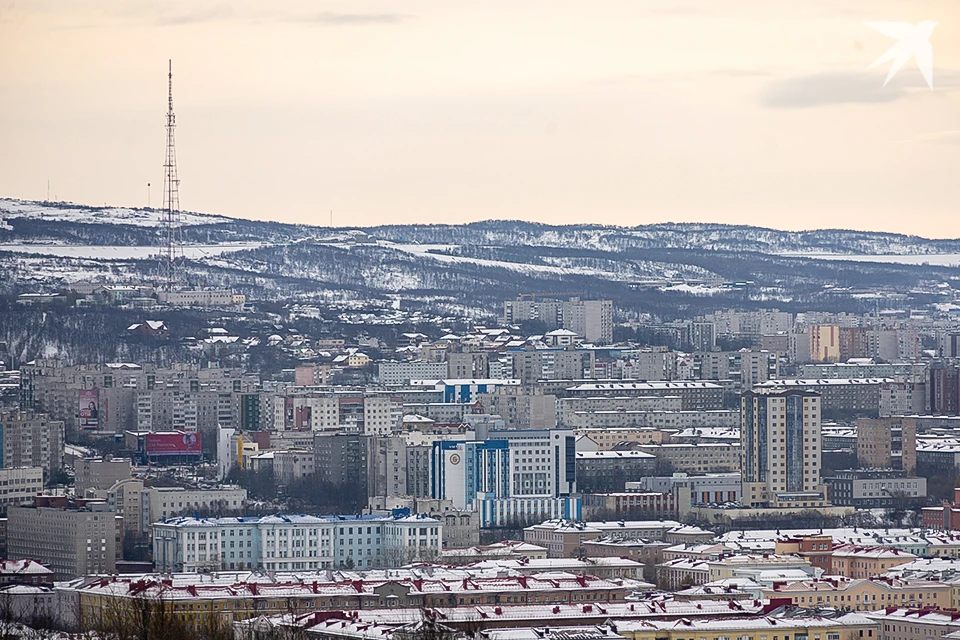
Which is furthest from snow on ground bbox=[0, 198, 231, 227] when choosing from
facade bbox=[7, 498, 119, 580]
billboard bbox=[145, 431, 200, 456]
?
facade bbox=[7, 498, 119, 580]

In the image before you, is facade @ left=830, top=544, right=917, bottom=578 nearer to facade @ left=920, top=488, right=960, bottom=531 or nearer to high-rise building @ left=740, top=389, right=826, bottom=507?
facade @ left=920, top=488, right=960, bottom=531

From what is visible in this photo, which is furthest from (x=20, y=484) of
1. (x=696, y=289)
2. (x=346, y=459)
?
(x=696, y=289)

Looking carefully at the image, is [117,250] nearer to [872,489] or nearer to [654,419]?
[654,419]

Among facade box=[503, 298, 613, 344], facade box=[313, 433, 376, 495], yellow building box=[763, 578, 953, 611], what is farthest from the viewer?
facade box=[503, 298, 613, 344]

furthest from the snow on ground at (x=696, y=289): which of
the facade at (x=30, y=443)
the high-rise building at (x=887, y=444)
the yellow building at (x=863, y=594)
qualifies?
the yellow building at (x=863, y=594)

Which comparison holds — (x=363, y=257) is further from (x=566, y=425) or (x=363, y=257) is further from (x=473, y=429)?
(x=473, y=429)

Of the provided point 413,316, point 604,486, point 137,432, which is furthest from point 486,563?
point 413,316

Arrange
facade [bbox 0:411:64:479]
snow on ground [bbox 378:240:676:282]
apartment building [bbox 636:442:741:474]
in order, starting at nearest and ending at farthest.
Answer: facade [bbox 0:411:64:479] < apartment building [bbox 636:442:741:474] < snow on ground [bbox 378:240:676:282]
